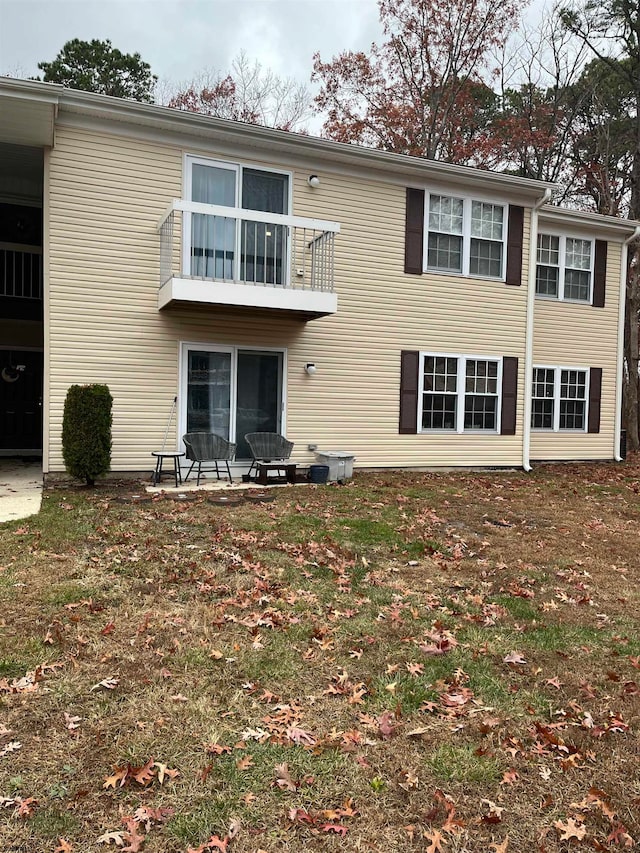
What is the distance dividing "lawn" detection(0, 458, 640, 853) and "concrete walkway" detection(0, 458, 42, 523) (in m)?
0.85

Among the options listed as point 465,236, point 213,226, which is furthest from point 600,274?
point 213,226

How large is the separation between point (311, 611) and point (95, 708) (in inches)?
66.1

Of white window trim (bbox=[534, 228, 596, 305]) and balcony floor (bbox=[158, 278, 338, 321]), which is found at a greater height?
white window trim (bbox=[534, 228, 596, 305])

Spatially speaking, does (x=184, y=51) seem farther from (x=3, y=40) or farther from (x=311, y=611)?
(x=311, y=611)

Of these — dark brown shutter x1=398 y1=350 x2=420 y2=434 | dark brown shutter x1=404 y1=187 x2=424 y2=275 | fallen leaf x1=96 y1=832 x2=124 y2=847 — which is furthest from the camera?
dark brown shutter x1=398 y1=350 x2=420 y2=434

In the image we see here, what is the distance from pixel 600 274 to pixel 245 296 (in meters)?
8.72

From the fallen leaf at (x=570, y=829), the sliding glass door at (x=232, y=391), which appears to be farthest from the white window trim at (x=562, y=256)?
the fallen leaf at (x=570, y=829)

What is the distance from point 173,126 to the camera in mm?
9281

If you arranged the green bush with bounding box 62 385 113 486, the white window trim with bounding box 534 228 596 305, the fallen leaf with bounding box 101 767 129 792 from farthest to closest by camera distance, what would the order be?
1. the white window trim with bounding box 534 228 596 305
2. the green bush with bounding box 62 385 113 486
3. the fallen leaf with bounding box 101 767 129 792

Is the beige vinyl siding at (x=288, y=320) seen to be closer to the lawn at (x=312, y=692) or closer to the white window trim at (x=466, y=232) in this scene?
the white window trim at (x=466, y=232)

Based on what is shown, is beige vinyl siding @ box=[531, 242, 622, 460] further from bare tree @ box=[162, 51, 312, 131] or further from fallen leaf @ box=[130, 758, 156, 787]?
bare tree @ box=[162, 51, 312, 131]

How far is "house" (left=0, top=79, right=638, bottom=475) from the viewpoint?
9.01m

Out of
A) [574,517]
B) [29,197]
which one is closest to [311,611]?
[574,517]

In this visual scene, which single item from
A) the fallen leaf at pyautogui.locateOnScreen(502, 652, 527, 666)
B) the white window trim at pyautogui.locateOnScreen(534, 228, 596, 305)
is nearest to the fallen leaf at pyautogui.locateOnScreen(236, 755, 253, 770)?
the fallen leaf at pyautogui.locateOnScreen(502, 652, 527, 666)
